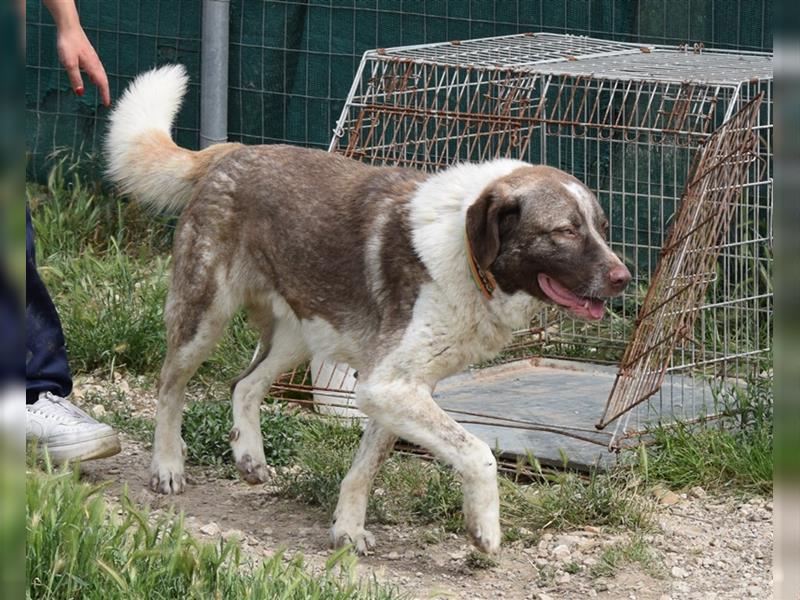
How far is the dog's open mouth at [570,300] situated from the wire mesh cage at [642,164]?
0.57 meters

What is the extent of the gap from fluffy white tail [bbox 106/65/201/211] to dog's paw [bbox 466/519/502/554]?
5.77 feet

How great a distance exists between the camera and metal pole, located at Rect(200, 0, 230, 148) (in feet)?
22.4

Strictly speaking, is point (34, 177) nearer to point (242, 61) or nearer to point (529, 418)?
point (242, 61)

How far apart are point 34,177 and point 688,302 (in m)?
4.60

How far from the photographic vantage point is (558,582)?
3621 mm

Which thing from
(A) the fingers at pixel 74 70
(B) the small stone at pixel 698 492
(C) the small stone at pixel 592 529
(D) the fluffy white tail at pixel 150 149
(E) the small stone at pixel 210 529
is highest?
(A) the fingers at pixel 74 70

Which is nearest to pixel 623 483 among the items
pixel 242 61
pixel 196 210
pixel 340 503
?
pixel 340 503

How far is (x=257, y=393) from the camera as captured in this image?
4.48m

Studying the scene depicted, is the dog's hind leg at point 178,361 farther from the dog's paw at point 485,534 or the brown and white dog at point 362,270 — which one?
A: the dog's paw at point 485,534

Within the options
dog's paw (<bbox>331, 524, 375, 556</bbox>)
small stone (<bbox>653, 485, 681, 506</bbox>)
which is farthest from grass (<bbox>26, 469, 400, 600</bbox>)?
small stone (<bbox>653, 485, 681, 506</bbox>)

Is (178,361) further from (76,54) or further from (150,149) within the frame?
(76,54)

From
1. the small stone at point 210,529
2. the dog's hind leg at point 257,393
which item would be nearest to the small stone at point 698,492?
the dog's hind leg at point 257,393

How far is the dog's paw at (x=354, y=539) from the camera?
386 cm

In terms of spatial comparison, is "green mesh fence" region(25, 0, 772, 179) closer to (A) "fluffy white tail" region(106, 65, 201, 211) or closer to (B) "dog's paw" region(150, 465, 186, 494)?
(A) "fluffy white tail" region(106, 65, 201, 211)
